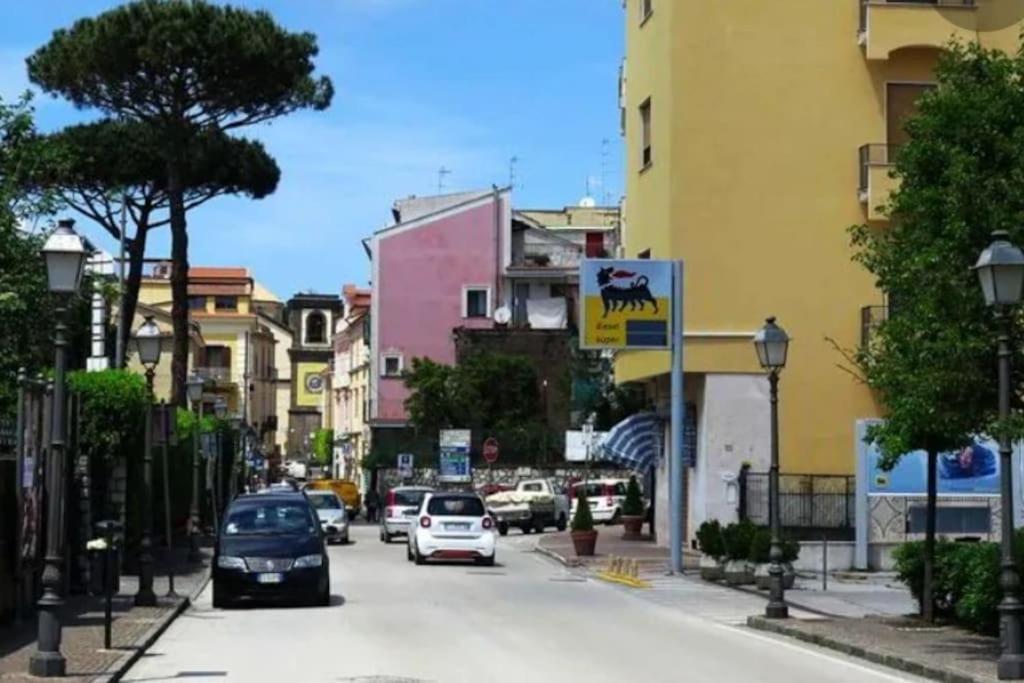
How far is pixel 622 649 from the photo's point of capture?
780 inches

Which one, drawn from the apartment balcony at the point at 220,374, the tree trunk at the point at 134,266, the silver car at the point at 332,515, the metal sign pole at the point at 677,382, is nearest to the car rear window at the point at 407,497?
the silver car at the point at 332,515

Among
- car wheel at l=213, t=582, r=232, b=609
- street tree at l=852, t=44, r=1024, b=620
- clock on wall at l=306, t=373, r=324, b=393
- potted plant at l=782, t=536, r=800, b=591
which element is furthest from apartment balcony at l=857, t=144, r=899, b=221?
clock on wall at l=306, t=373, r=324, b=393

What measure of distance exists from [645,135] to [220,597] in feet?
69.3

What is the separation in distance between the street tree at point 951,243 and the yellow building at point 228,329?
84.1m

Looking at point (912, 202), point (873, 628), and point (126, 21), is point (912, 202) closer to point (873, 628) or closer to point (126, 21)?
point (873, 628)

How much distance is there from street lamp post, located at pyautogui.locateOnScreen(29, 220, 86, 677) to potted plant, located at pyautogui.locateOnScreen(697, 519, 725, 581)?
58.8 ft

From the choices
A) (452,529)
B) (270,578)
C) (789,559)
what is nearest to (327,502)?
(452,529)

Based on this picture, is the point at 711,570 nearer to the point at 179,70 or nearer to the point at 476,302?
the point at 179,70

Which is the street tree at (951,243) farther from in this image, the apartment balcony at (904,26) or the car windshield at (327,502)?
the car windshield at (327,502)

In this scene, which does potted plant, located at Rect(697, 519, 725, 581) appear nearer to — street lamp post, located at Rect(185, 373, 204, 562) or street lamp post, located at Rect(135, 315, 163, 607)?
street lamp post, located at Rect(185, 373, 204, 562)

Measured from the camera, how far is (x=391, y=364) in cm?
8744

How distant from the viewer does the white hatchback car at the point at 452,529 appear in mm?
38594

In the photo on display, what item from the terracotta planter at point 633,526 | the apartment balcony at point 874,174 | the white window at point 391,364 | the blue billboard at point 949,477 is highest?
the apartment balcony at point 874,174

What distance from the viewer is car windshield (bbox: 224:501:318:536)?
87.9 ft
